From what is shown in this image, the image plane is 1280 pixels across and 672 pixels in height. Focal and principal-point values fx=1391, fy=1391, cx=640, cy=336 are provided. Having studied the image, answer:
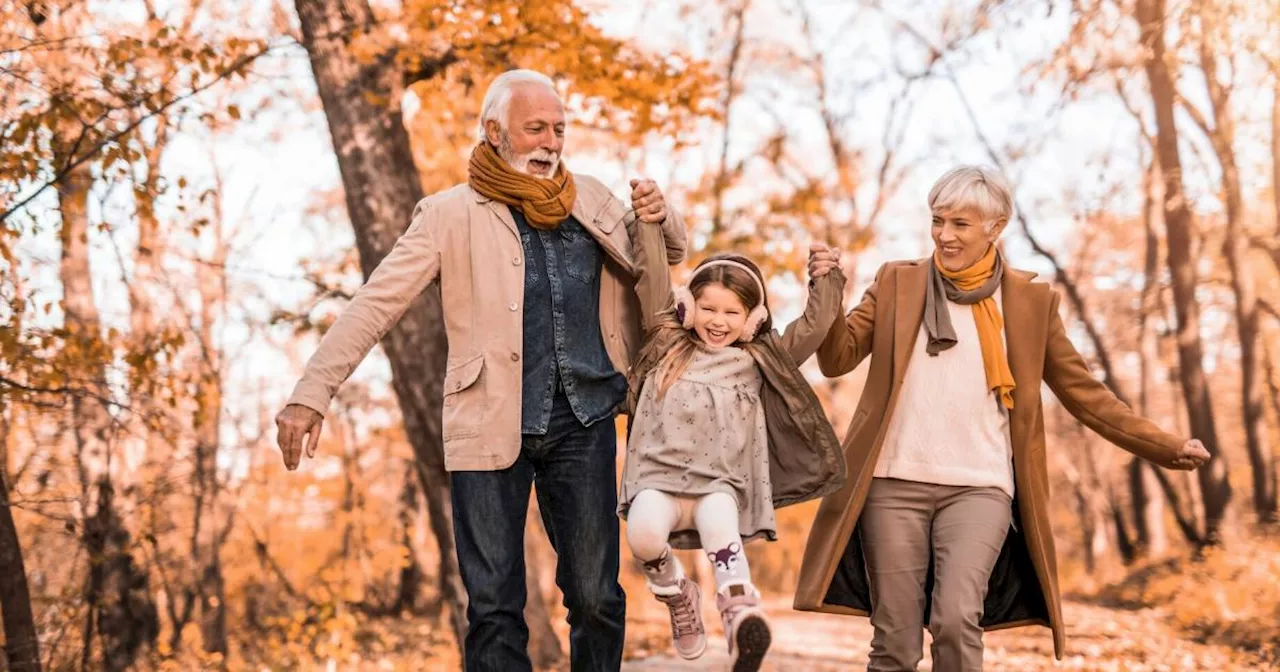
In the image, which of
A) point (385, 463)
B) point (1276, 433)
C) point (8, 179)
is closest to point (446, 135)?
point (8, 179)

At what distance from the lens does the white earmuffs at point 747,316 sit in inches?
183

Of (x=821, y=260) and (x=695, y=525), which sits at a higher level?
(x=821, y=260)

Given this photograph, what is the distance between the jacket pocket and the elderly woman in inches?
50.7

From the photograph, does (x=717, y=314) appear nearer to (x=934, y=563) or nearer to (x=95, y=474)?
(x=934, y=563)

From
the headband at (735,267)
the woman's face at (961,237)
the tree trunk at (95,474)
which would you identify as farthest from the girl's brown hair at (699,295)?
the tree trunk at (95,474)

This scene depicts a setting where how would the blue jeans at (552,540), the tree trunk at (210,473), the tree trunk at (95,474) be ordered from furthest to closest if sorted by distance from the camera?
the tree trunk at (210,473), the tree trunk at (95,474), the blue jeans at (552,540)

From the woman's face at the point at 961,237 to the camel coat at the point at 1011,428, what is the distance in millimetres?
121

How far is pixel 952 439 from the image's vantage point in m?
4.87

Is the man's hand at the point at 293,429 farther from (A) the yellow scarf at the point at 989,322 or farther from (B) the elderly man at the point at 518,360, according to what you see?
(A) the yellow scarf at the point at 989,322

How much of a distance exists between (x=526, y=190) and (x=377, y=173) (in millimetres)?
4376

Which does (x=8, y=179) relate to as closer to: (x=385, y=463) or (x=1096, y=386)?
(x=1096, y=386)

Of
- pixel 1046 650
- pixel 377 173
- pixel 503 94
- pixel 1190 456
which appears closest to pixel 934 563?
pixel 1190 456

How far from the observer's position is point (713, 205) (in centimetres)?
1906

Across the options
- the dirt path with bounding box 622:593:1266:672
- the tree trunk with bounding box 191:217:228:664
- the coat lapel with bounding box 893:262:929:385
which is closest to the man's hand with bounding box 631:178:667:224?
the coat lapel with bounding box 893:262:929:385
